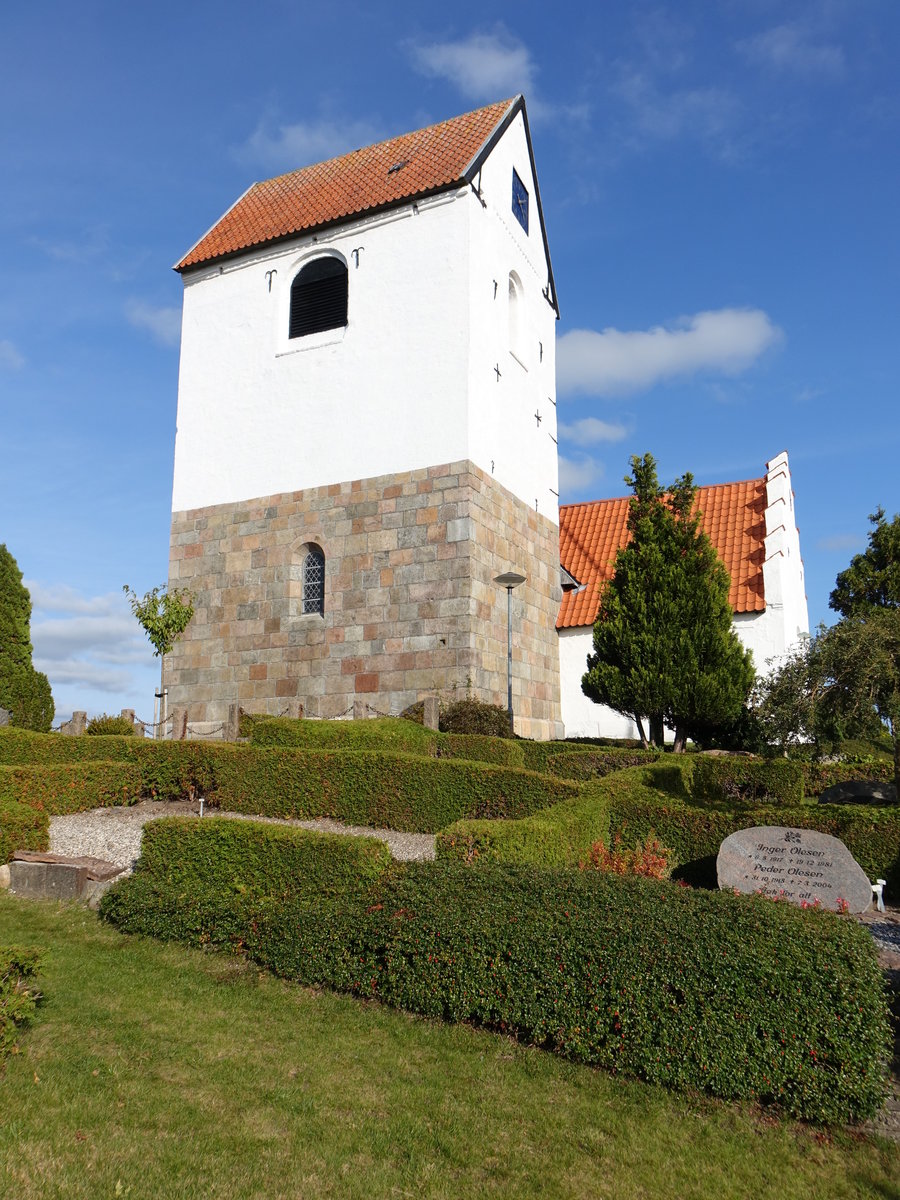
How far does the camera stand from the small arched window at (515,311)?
68.4ft

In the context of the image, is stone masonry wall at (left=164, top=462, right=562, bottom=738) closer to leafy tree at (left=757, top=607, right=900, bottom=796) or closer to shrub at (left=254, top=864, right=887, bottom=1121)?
leafy tree at (left=757, top=607, right=900, bottom=796)

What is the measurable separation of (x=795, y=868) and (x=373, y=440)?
1252 cm

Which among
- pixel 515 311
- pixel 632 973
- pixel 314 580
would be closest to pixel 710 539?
pixel 515 311

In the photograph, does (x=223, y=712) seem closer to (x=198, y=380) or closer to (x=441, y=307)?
(x=198, y=380)

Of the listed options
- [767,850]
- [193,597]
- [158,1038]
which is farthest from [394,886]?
[193,597]

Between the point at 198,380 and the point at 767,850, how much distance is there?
17080mm

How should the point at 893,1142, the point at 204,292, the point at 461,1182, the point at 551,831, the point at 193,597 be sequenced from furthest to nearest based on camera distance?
the point at 204,292
the point at 193,597
the point at 551,831
the point at 893,1142
the point at 461,1182

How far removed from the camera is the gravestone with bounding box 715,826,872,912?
833 centimetres

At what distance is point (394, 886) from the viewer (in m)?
6.34

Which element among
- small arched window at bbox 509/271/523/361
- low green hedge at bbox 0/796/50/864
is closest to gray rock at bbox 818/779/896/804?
low green hedge at bbox 0/796/50/864

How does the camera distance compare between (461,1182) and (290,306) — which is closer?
(461,1182)

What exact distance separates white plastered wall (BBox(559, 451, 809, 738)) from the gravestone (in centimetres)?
1226

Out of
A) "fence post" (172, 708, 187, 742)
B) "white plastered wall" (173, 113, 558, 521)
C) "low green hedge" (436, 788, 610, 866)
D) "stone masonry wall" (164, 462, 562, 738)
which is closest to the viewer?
"low green hedge" (436, 788, 610, 866)

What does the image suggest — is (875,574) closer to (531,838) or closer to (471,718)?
(471,718)
